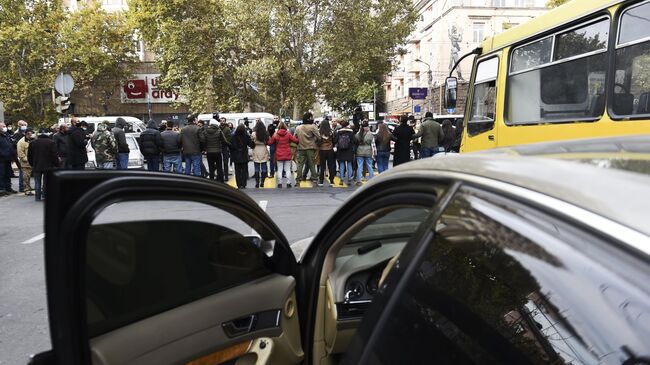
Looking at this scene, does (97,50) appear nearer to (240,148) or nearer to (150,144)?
(150,144)

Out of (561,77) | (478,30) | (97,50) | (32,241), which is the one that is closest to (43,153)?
(32,241)

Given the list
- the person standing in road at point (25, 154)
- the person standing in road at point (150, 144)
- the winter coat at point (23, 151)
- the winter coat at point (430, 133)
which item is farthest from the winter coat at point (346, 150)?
the winter coat at point (23, 151)

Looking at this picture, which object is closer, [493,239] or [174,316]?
[493,239]

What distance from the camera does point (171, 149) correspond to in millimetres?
12023

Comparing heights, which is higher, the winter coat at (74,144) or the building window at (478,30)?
the building window at (478,30)

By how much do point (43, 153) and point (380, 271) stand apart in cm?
1024

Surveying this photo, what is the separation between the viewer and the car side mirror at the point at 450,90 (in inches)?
324

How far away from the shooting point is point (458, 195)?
3.57ft

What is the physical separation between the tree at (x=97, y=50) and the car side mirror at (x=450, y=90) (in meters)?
30.3

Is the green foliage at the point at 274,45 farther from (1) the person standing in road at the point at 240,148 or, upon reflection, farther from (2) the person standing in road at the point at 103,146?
(2) the person standing in road at the point at 103,146

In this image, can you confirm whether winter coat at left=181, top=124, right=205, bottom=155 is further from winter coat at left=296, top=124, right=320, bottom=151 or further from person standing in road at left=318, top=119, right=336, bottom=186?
person standing in road at left=318, top=119, right=336, bottom=186

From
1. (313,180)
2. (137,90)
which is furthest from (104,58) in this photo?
(313,180)

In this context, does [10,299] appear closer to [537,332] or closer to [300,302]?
[300,302]

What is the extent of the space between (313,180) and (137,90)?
3111 cm
